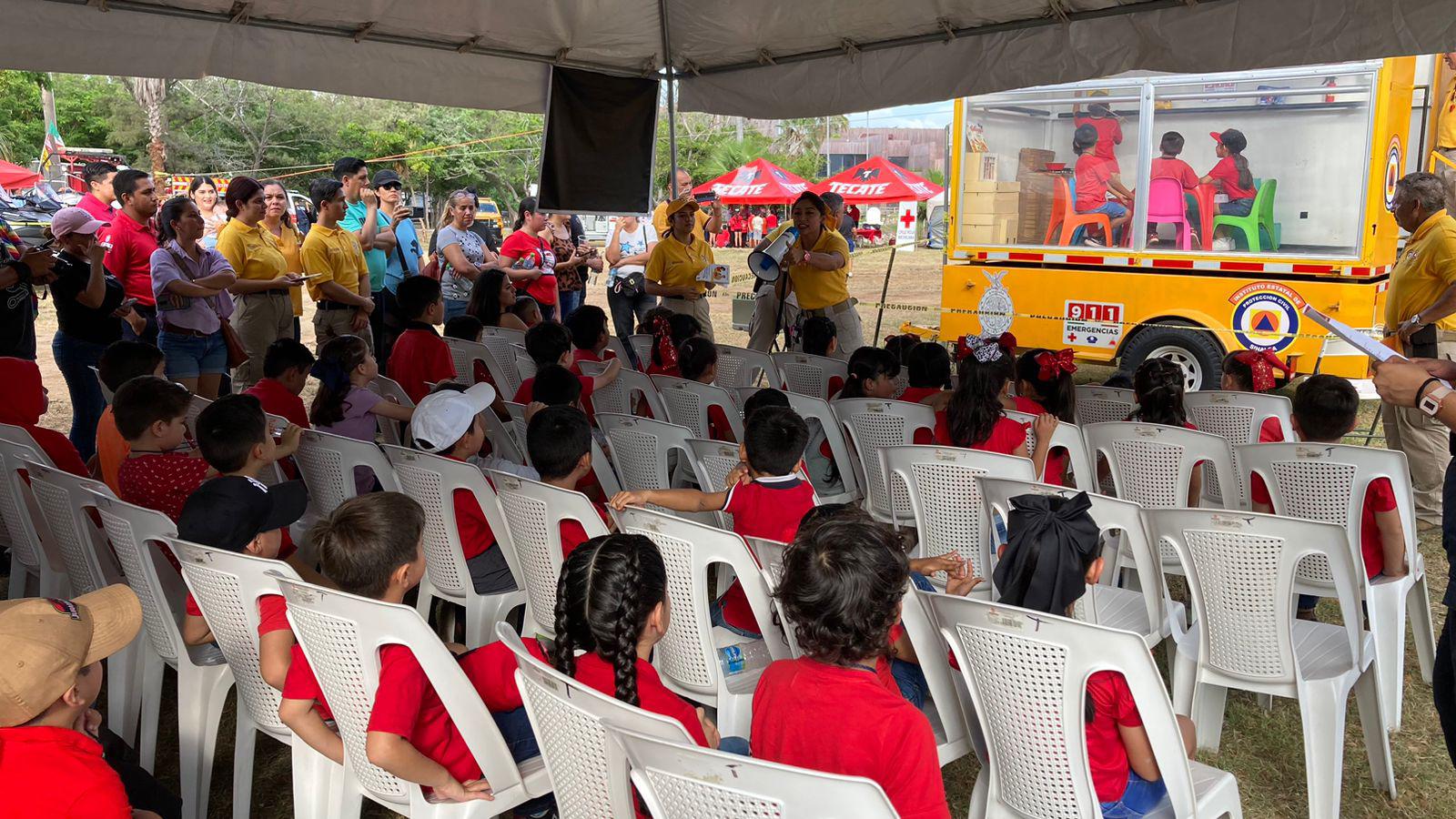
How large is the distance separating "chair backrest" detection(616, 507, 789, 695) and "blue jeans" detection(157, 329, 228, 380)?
3910 millimetres

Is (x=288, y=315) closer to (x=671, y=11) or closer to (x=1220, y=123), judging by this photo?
(x=671, y=11)

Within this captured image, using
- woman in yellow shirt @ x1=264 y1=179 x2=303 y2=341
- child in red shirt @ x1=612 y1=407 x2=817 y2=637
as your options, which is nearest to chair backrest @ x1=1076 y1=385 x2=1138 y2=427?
child in red shirt @ x1=612 y1=407 x2=817 y2=637

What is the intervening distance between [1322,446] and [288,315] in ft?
18.2

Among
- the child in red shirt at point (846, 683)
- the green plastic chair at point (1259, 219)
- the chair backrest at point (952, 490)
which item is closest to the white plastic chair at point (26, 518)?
the child in red shirt at point (846, 683)

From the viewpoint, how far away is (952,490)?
315 cm

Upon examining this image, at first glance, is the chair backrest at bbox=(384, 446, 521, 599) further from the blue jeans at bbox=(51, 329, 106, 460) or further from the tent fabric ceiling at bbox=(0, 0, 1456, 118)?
the blue jeans at bbox=(51, 329, 106, 460)

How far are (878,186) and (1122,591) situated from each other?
1604 centimetres

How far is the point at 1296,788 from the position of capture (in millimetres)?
2840

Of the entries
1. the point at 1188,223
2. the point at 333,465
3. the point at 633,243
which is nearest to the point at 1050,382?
the point at 333,465

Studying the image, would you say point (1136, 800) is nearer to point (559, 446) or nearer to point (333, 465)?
point (559, 446)

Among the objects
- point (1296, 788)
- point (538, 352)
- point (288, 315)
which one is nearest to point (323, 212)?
point (288, 315)

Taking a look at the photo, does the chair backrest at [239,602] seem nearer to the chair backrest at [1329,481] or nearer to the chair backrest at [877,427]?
the chair backrest at [877,427]

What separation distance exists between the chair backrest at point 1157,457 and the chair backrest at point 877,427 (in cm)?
65

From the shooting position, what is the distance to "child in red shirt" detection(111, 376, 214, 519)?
308cm
